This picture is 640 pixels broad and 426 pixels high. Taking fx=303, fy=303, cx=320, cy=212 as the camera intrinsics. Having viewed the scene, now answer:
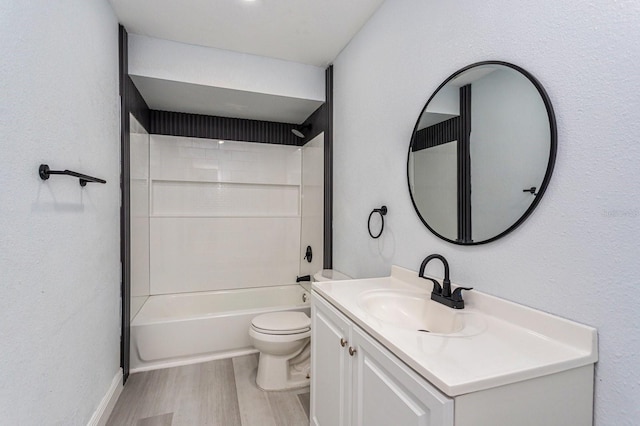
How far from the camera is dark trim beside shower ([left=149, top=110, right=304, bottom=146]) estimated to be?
10.2ft

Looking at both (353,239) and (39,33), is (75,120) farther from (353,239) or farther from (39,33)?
(353,239)

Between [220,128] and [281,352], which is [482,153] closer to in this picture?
[281,352]

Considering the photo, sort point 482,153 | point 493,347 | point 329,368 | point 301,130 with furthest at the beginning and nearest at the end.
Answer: point 301,130, point 329,368, point 482,153, point 493,347

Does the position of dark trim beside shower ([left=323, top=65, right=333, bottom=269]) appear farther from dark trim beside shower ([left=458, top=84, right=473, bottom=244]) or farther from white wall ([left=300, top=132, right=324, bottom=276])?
dark trim beside shower ([left=458, top=84, right=473, bottom=244])

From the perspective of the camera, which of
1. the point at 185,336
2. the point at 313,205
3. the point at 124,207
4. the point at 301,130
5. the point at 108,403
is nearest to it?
the point at 108,403

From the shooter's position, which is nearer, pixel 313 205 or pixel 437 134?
pixel 437 134

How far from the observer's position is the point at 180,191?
3193 millimetres

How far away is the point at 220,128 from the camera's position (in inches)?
129

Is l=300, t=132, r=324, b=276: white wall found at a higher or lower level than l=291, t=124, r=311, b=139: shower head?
lower

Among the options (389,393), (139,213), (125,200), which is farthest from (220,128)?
(389,393)

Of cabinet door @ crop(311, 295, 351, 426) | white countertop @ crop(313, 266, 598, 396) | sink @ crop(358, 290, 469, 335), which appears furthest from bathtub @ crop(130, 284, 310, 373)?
white countertop @ crop(313, 266, 598, 396)

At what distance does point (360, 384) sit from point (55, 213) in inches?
Answer: 55.2

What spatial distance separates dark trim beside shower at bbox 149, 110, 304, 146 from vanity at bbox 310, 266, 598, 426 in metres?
2.51

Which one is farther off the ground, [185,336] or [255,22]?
[255,22]
